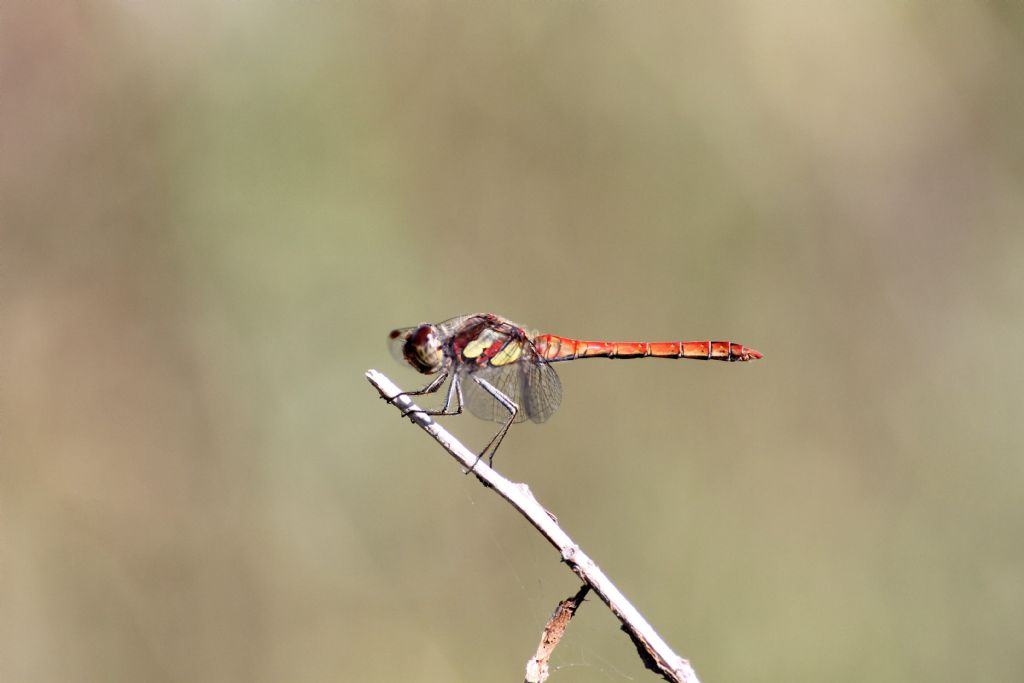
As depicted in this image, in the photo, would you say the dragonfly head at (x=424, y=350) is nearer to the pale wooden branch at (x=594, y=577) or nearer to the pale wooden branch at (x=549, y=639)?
the pale wooden branch at (x=594, y=577)

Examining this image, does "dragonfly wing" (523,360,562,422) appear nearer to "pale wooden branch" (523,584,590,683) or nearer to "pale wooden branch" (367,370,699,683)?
"pale wooden branch" (367,370,699,683)

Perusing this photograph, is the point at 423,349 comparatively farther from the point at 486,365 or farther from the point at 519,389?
the point at 519,389

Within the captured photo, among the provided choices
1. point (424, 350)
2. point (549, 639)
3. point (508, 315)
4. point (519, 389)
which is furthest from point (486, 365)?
point (549, 639)

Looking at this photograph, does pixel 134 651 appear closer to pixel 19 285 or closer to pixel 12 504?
pixel 12 504

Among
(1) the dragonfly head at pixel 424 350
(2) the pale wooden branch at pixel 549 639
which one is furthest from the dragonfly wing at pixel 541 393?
(2) the pale wooden branch at pixel 549 639

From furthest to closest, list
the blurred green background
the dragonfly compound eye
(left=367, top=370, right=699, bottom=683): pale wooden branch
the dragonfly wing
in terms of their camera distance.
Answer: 1. the blurred green background
2. the dragonfly wing
3. the dragonfly compound eye
4. (left=367, top=370, right=699, bottom=683): pale wooden branch

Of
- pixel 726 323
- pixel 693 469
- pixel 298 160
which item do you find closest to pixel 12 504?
pixel 298 160

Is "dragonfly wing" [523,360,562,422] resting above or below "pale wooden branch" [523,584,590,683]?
above

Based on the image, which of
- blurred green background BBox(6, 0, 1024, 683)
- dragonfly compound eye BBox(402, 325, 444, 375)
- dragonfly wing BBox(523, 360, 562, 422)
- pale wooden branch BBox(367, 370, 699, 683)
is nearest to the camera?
pale wooden branch BBox(367, 370, 699, 683)

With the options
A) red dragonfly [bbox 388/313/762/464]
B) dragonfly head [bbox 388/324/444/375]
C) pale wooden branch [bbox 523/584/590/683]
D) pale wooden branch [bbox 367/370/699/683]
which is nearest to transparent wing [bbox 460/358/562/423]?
red dragonfly [bbox 388/313/762/464]
